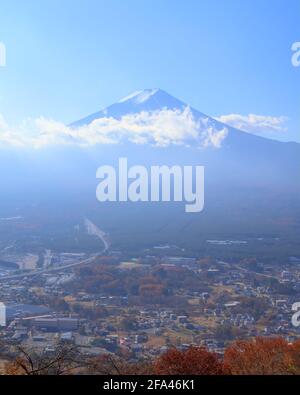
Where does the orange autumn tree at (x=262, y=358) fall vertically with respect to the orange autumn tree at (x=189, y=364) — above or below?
below

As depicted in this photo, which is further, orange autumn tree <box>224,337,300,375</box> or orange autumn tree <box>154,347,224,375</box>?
orange autumn tree <box>224,337,300,375</box>

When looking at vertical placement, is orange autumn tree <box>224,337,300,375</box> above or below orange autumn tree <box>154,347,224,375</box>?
below

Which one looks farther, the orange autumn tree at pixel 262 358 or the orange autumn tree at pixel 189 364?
the orange autumn tree at pixel 262 358

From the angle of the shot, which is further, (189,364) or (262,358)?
(262,358)
